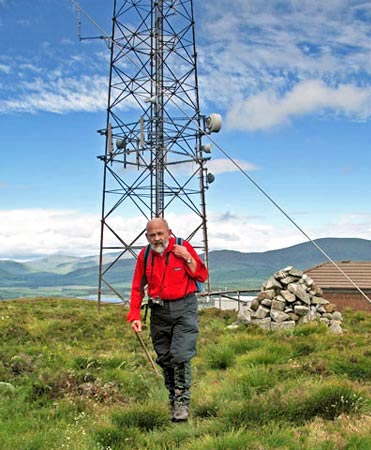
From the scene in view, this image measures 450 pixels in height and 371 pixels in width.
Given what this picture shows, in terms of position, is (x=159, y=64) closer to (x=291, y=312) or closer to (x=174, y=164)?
(x=174, y=164)

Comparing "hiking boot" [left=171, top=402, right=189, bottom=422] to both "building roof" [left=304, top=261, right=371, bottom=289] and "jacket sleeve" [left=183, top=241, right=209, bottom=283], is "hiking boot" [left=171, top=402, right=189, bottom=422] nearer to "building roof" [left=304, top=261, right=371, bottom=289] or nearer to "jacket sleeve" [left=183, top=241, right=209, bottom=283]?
"jacket sleeve" [left=183, top=241, right=209, bottom=283]

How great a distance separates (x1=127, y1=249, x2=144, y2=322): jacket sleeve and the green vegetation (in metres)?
1.14

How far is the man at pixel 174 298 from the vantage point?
6.46 metres

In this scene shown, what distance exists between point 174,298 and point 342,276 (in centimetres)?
2880

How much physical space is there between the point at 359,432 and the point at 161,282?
2728 mm

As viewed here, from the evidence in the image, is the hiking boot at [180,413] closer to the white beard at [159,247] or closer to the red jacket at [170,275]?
the red jacket at [170,275]

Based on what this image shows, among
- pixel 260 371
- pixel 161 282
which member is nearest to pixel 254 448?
pixel 161 282

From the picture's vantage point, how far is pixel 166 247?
258 inches

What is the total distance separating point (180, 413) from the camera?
605 cm

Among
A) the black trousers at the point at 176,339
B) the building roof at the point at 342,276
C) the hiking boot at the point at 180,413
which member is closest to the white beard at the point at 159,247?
the black trousers at the point at 176,339

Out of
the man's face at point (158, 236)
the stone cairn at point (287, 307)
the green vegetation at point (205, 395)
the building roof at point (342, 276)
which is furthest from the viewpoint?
the building roof at point (342, 276)

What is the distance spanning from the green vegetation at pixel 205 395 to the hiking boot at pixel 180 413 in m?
0.13

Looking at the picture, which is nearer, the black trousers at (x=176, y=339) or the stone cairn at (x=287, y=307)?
the black trousers at (x=176, y=339)

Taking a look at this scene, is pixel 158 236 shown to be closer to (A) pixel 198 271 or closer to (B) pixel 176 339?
(A) pixel 198 271
